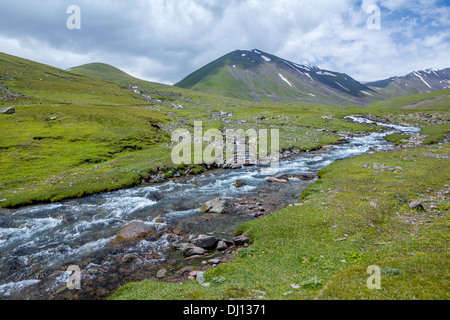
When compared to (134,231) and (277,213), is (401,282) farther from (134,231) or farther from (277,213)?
(134,231)

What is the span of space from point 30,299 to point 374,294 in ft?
61.6

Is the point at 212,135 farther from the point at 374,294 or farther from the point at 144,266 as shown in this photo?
the point at 374,294

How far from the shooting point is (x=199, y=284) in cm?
1248

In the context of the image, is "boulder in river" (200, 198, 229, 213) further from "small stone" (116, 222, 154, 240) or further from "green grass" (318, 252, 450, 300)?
"green grass" (318, 252, 450, 300)

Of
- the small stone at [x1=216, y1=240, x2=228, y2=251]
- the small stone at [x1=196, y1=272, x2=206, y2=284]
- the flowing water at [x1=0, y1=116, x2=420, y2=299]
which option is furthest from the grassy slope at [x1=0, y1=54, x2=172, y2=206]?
the small stone at [x1=196, y1=272, x2=206, y2=284]

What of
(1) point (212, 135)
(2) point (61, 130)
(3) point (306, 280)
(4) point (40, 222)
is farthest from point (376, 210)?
(2) point (61, 130)

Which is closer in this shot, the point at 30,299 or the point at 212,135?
the point at 30,299

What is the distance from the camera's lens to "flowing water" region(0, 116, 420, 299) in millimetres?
15305

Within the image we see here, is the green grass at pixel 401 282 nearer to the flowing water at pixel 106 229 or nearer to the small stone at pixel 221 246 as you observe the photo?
the small stone at pixel 221 246

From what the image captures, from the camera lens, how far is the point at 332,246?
14984 mm

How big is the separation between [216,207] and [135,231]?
9.02 meters

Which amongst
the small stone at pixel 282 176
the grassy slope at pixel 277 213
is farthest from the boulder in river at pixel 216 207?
the small stone at pixel 282 176

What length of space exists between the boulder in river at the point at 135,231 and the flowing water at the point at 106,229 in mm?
874

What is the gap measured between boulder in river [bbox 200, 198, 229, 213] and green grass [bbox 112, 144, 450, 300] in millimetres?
5442
